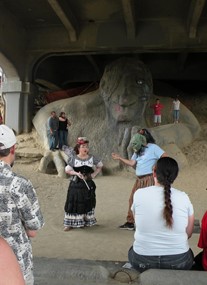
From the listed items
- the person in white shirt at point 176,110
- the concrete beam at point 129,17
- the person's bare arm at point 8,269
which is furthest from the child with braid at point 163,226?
the person in white shirt at point 176,110

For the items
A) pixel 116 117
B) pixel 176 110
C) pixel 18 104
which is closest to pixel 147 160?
pixel 116 117

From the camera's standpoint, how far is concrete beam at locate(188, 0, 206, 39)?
8883 millimetres

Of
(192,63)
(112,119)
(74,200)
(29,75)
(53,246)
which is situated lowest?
(53,246)

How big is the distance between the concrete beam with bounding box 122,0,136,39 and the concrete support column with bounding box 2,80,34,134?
156 inches

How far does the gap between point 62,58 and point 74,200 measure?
12.1 meters

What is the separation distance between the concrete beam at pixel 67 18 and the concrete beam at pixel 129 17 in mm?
1620

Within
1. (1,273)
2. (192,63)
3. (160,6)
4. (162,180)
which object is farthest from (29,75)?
(1,273)

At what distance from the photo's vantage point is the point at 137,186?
4.73 metres

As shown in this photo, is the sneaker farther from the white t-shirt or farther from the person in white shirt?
the person in white shirt

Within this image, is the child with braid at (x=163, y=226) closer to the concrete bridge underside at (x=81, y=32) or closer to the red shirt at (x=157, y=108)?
the concrete bridge underside at (x=81, y=32)

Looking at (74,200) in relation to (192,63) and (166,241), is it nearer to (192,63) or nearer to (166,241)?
(166,241)

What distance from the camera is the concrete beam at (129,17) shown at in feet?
29.5

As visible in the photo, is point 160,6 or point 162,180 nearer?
point 162,180

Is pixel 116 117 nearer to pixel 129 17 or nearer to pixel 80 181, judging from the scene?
pixel 129 17
